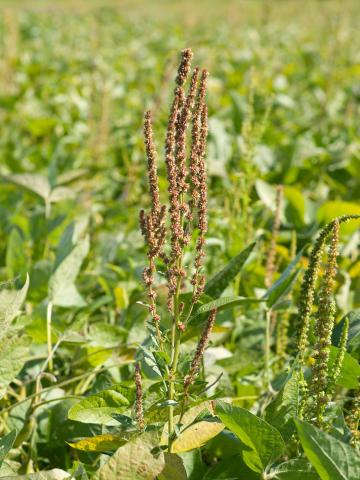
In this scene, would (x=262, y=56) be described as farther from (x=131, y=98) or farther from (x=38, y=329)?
(x=38, y=329)

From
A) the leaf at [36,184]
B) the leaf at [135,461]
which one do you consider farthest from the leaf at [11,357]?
the leaf at [36,184]

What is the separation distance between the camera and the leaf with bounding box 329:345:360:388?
1.41 meters

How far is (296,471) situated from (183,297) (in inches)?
22.6

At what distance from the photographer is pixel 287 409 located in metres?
1.33

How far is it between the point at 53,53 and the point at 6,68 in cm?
281

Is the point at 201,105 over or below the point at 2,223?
over

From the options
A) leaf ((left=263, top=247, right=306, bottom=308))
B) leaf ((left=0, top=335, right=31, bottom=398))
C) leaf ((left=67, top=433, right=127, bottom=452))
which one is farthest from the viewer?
leaf ((left=263, top=247, right=306, bottom=308))

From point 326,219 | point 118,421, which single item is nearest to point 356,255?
point 326,219

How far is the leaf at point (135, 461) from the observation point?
1.23 m

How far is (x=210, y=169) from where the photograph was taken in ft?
9.80

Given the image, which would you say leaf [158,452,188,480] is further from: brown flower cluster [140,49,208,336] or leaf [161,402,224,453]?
brown flower cluster [140,49,208,336]

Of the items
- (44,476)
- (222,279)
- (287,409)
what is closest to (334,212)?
(222,279)

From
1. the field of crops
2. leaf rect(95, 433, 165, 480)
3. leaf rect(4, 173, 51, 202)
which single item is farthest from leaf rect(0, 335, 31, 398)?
leaf rect(4, 173, 51, 202)

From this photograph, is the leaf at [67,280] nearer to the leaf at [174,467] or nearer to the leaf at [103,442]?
the leaf at [103,442]
